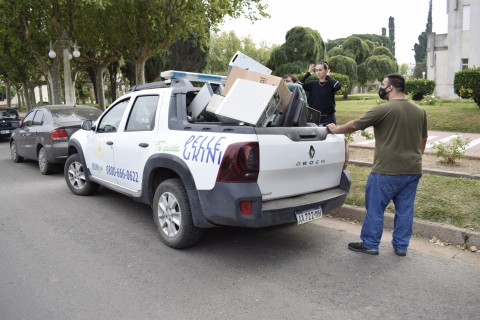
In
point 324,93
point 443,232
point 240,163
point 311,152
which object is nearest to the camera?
point 240,163

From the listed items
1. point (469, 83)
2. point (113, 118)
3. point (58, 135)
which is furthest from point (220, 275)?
point (469, 83)

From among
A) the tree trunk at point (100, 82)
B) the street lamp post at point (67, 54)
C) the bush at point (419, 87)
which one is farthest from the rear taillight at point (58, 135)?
the tree trunk at point (100, 82)

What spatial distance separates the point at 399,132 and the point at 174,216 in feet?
8.19

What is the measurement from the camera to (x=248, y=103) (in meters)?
4.21

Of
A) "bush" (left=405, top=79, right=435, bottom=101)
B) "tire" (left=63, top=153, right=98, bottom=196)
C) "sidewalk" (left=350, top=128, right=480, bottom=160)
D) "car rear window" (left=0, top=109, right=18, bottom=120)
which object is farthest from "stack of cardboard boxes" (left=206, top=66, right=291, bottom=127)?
"bush" (left=405, top=79, right=435, bottom=101)

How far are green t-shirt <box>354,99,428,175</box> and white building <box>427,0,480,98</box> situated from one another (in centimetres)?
2314

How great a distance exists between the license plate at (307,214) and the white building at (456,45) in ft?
77.9

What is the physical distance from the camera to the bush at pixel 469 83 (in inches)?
584

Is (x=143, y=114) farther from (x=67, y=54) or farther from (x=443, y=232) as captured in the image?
(x=67, y=54)

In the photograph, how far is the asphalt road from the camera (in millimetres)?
3281

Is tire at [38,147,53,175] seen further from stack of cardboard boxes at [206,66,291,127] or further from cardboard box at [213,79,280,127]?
cardboard box at [213,79,280,127]

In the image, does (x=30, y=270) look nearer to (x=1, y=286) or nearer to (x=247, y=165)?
(x=1, y=286)

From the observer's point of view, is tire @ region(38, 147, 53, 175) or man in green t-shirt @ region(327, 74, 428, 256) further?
tire @ region(38, 147, 53, 175)

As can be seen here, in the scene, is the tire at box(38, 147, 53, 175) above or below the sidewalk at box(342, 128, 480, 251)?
above
